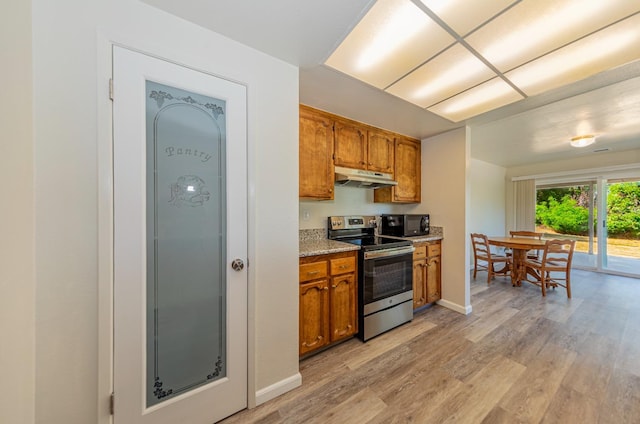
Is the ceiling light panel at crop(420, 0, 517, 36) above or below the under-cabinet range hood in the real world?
above

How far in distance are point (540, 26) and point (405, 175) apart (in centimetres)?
189

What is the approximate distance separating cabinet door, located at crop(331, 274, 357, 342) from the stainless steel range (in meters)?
0.10

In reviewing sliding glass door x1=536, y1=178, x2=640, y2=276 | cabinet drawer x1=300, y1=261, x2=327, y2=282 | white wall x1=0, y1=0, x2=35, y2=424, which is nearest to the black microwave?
cabinet drawer x1=300, y1=261, x2=327, y2=282

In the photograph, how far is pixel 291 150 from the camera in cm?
167

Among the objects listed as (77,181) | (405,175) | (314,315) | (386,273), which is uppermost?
(405,175)

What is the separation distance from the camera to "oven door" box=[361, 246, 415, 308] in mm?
2258

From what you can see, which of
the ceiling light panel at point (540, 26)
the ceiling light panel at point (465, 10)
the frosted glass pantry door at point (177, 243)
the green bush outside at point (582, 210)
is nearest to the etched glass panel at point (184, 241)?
the frosted glass pantry door at point (177, 243)

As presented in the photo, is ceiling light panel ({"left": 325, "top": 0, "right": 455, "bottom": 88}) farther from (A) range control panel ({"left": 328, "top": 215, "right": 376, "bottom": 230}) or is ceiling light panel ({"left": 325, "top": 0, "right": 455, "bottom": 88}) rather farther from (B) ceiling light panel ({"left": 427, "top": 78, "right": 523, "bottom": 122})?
(A) range control panel ({"left": 328, "top": 215, "right": 376, "bottom": 230})

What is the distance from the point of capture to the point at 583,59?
156cm

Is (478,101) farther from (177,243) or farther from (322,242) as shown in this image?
(177,243)

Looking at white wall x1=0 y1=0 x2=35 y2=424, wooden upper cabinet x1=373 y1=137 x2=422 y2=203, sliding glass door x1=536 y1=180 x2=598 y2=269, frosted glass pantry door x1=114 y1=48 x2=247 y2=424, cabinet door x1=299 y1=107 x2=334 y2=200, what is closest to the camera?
white wall x1=0 y1=0 x2=35 y2=424

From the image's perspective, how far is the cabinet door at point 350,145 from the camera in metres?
2.49

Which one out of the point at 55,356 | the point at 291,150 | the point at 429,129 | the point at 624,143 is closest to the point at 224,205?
the point at 291,150

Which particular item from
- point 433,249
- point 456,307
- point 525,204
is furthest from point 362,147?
point 525,204
